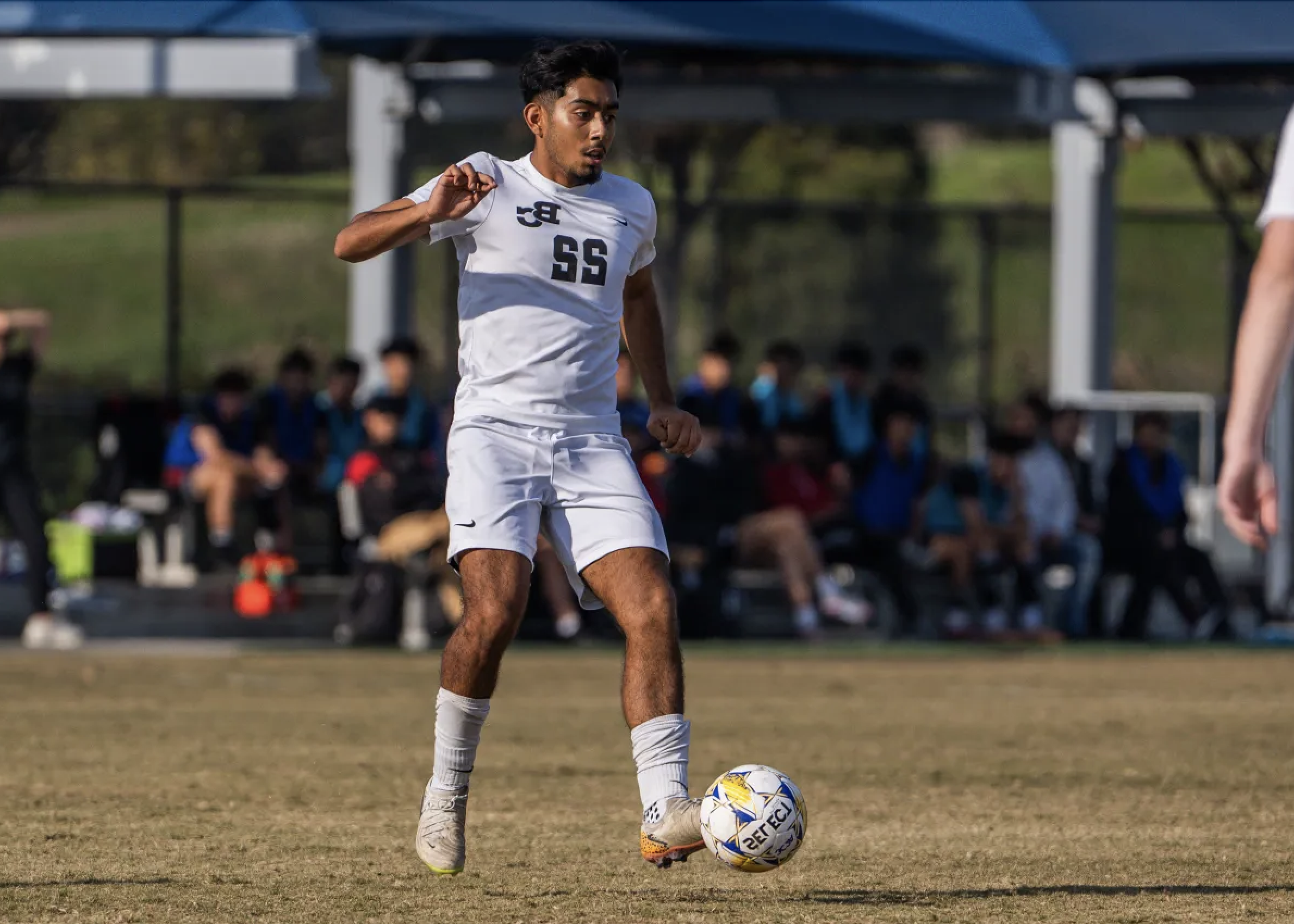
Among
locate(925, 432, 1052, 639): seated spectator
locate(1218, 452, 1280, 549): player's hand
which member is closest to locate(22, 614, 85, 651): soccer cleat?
locate(925, 432, 1052, 639): seated spectator

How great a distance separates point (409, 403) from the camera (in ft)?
50.6

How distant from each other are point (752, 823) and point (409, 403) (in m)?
9.85

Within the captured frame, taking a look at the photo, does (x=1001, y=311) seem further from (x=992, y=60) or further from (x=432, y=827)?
(x=432, y=827)

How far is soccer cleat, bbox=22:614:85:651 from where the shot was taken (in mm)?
14625

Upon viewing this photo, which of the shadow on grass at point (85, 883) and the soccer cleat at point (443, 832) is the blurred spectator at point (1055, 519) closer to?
the soccer cleat at point (443, 832)

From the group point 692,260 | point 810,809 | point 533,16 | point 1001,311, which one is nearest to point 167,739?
point 810,809

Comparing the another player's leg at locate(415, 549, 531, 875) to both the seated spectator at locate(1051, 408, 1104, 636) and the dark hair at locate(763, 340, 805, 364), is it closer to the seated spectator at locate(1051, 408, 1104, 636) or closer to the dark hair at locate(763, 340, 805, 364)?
the dark hair at locate(763, 340, 805, 364)

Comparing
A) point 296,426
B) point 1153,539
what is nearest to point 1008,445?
point 1153,539

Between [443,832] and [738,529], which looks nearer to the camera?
[443,832]

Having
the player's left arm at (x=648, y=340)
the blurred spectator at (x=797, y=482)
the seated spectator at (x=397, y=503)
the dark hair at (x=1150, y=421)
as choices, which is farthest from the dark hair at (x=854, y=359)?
the player's left arm at (x=648, y=340)

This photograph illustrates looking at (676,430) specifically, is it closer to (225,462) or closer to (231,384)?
(225,462)

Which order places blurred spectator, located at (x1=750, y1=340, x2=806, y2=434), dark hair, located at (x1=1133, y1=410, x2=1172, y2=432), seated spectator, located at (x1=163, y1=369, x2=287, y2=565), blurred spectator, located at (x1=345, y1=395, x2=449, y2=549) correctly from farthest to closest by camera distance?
dark hair, located at (x1=1133, y1=410, x2=1172, y2=432)
blurred spectator, located at (x1=750, y1=340, x2=806, y2=434)
seated spectator, located at (x1=163, y1=369, x2=287, y2=565)
blurred spectator, located at (x1=345, y1=395, x2=449, y2=549)

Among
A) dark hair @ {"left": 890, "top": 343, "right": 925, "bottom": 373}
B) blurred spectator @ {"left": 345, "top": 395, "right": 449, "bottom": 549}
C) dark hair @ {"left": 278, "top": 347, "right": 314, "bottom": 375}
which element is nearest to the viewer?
blurred spectator @ {"left": 345, "top": 395, "right": 449, "bottom": 549}

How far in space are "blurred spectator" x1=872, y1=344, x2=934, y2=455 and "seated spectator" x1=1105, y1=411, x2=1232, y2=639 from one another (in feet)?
4.52
